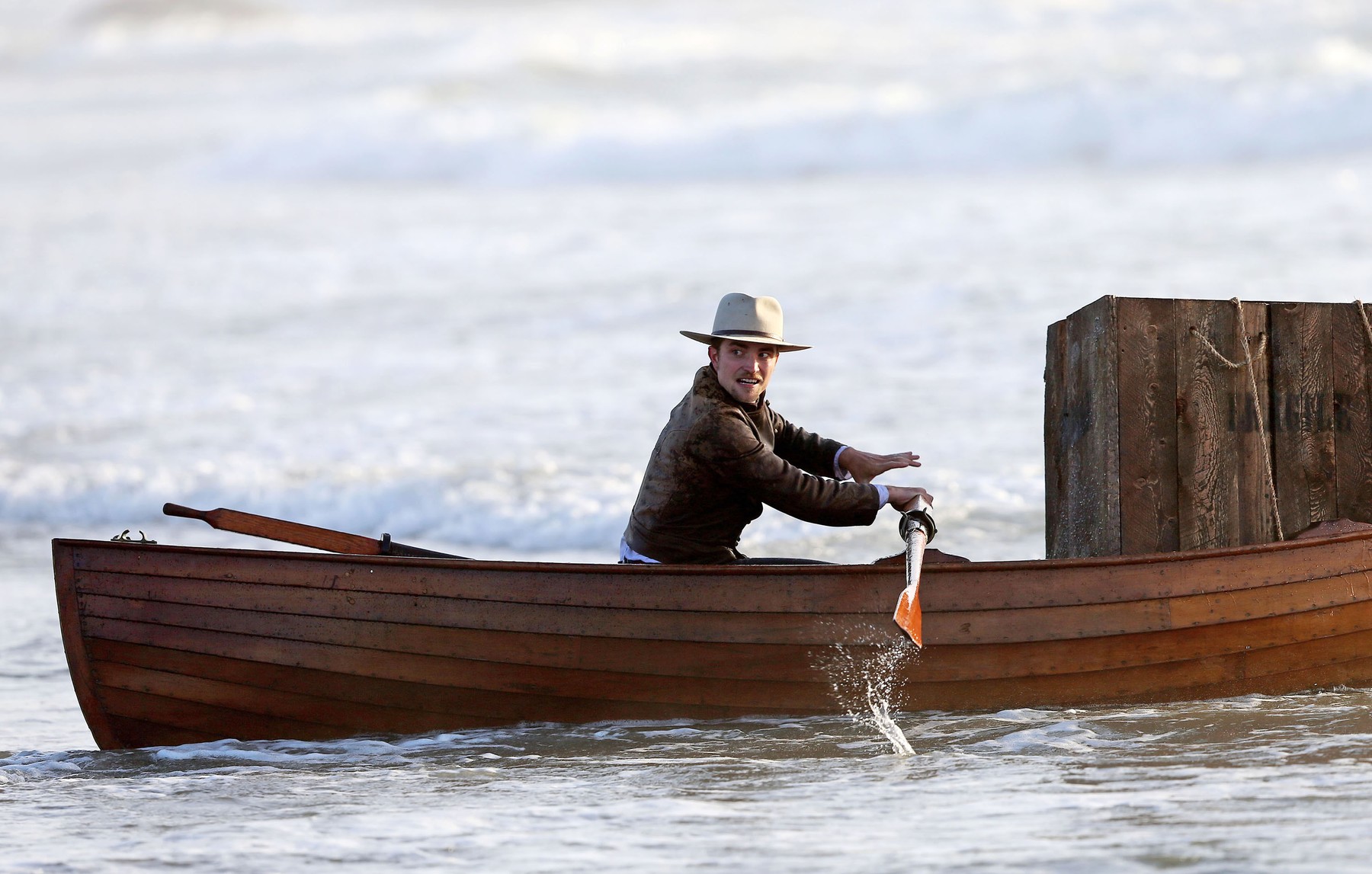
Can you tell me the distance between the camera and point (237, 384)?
1752 centimetres

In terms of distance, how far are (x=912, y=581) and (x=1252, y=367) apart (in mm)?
1837

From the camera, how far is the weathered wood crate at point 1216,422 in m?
5.64

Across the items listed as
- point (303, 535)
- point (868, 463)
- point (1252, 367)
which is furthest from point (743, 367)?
point (1252, 367)

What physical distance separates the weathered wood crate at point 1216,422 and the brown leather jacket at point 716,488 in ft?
3.70

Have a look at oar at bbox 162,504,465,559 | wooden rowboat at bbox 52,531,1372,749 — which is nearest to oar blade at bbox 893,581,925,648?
wooden rowboat at bbox 52,531,1372,749

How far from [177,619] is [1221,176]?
23002mm

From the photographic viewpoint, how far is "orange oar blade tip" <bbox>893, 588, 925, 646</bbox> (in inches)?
193

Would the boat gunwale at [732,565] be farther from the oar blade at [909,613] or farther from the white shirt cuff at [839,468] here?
the white shirt cuff at [839,468]

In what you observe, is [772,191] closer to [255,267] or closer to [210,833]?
[255,267]

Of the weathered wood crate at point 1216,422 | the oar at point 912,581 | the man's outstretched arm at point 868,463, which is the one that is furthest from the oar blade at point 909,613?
the weathered wood crate at point 1216,422

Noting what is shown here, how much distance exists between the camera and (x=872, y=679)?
5160mm

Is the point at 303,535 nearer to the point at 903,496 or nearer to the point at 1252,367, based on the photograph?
the point at 903,496

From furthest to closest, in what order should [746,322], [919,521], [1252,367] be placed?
1. [1252,367]
2. [746,322]
3. [919,521]

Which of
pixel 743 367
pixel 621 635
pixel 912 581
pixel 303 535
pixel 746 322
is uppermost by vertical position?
pixel 746 322
